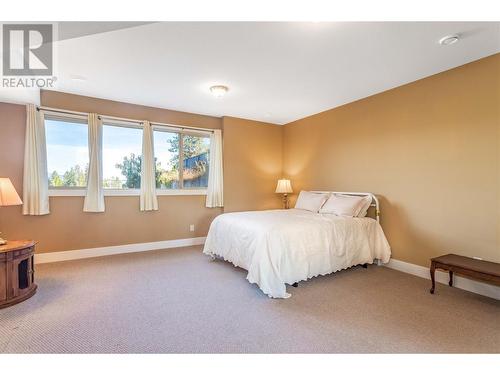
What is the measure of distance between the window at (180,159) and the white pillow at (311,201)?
193cm

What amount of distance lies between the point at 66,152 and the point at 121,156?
2.47ft

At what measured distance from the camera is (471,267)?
2.33m

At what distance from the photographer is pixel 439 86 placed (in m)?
3.03

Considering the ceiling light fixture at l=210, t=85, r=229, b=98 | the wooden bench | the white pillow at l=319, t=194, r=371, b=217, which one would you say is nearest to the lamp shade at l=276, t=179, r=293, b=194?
the white pillow at l=319, t=194, r=371, b=217

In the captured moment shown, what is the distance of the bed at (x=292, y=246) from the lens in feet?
8.52

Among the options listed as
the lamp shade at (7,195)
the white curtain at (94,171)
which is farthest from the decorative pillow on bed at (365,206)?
the lamp shade at (7,195)

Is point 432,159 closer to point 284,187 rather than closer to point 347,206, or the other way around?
point 347,206

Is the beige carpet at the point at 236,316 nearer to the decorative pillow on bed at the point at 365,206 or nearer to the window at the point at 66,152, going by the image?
the decorative pillow on bed at the point at 365,206

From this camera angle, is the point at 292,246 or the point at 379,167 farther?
the point at 379,167

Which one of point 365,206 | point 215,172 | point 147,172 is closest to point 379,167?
point 365,206

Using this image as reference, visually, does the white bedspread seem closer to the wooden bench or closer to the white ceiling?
the wooden bench

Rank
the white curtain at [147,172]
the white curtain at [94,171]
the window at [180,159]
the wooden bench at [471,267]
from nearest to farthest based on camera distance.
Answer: the wooden bench at [471,267], the white curtain at [94,171], the white curtain at [147,172], the window at [180,159]

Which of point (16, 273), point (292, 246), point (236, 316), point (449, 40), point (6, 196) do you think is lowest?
point (236, 316)

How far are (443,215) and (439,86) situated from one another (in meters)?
1.58
